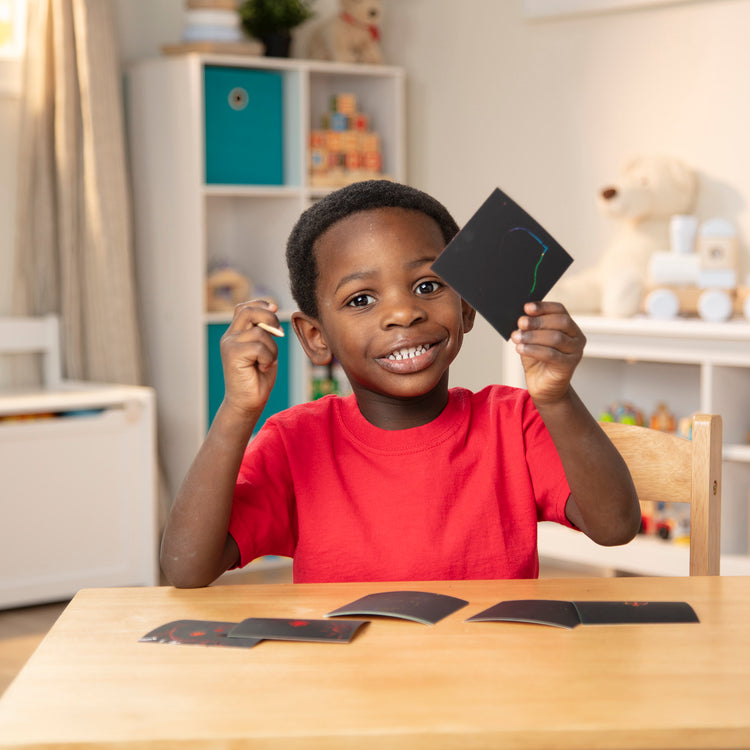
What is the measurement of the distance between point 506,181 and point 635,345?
875mm

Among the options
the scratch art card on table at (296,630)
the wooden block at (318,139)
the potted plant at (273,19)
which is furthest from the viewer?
the wooden block at (318,139)

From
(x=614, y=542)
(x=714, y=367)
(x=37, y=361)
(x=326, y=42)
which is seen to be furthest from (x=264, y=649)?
(x=326, y=42)

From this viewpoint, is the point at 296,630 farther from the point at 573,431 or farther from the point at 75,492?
the point at 75,492

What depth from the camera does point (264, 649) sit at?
78cm

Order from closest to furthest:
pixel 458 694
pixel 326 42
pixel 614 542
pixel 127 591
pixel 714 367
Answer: pixel 458 694, pixel 127 591, pixel 614 542, pixel 714 367, pixel 326 42

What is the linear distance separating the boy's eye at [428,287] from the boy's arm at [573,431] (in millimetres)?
171

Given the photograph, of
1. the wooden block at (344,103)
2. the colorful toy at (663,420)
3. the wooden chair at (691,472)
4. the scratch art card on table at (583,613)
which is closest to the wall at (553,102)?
the wooden block at (344,103)

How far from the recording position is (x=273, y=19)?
130 inches

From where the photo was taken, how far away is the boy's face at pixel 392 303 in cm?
109

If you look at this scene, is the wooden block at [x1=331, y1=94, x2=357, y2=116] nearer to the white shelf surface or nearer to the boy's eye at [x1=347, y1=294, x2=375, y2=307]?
the white shelf surface

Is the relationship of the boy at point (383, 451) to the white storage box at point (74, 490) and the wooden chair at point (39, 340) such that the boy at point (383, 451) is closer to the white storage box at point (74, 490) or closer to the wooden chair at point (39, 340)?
the white storage box at point (74, 490)

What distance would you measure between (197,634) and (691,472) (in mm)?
606

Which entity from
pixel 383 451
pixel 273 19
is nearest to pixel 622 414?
pixel 273 19

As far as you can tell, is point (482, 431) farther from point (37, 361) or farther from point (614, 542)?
point (37, 361)
